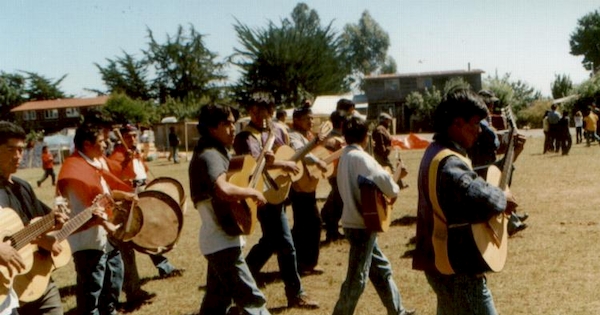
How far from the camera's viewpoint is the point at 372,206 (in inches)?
199

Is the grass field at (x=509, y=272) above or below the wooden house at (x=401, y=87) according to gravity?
below

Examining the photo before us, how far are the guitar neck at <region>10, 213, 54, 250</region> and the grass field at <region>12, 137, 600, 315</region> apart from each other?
287cm

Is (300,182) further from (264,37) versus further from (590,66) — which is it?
(590,66)

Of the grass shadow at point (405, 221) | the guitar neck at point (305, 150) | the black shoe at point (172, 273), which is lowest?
the black shoe at point (172, 273)

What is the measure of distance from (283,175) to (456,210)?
11.5 ft

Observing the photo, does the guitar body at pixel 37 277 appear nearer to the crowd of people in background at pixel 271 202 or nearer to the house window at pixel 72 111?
the crowd of people in background at pixel 271 202

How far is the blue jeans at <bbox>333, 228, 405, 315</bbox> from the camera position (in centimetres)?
503

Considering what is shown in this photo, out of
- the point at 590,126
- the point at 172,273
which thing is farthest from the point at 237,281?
the point at 590,126

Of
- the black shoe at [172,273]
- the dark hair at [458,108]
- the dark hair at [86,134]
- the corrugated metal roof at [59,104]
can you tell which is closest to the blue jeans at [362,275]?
the dark hair at [458,108]

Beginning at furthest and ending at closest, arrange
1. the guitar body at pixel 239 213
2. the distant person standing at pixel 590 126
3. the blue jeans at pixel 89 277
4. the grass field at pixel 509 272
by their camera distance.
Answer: the distant person standing at pixel 590 126 < the grass field at pixel 509 272 < the blue jeans at pixel 89 277 < the guitar body at pixel 239 213

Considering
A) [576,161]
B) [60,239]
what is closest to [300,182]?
[60,239]

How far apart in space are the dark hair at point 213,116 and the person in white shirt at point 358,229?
3.79ft

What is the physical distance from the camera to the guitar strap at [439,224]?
338 cm

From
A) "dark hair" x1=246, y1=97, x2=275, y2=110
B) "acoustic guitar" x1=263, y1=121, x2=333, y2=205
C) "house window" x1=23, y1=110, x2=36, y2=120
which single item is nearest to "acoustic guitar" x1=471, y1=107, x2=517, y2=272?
"acoustic guitar" x1=263, y1=121, x2=333, y2=205
